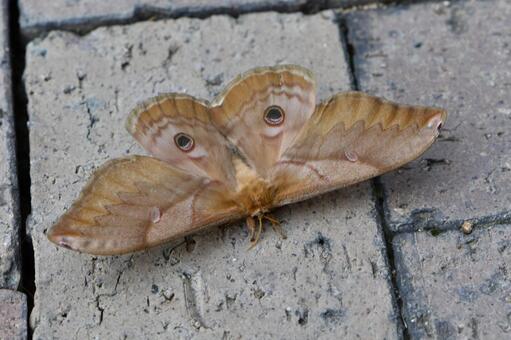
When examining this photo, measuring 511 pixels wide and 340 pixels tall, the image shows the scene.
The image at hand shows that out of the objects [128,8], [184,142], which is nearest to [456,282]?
[184,142]

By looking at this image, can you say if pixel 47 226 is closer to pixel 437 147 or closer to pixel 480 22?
pixel 437 147

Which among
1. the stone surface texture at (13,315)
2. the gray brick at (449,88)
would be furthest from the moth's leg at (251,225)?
the stone surface texture at (13,315)

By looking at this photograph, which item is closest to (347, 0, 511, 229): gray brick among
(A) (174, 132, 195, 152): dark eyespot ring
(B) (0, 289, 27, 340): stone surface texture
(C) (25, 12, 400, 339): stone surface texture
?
(C) (25, 12, 400, 339): stone surface texture

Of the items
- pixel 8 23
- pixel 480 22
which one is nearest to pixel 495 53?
pixel 480 22

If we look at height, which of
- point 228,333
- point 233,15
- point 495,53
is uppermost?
point 233,15

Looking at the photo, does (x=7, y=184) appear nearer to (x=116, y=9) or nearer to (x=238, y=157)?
(x=238, y=157)

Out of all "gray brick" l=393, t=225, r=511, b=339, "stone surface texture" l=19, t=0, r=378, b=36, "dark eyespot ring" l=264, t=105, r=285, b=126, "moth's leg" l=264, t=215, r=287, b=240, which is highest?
"stone surface texture" l=19, t=0, r=378, b=36

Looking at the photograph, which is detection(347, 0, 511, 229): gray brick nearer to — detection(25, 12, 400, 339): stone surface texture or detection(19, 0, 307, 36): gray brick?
detection(25, 12, 400, 339): stone surface texture
